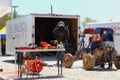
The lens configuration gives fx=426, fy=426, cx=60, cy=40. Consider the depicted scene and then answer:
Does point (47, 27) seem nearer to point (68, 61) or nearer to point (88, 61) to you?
point (68, 61)

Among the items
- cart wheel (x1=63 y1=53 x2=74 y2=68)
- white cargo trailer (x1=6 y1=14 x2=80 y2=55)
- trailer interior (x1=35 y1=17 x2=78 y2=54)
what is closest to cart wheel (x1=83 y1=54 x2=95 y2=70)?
cart wheel (x1=63 y1=53 x2=74 y2=68)

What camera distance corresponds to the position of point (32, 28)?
2100 centimetres

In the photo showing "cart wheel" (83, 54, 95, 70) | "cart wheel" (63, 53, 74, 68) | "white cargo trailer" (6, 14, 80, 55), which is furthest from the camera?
"white cargo trailer" (6, 14, 80, 55)

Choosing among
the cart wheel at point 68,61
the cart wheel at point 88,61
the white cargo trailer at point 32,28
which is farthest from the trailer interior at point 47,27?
the cart wheel at point 88,61

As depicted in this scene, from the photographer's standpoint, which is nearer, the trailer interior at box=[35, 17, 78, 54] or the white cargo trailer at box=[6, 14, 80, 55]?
the white cargo trailer at box=[6, 14, 80, 55]

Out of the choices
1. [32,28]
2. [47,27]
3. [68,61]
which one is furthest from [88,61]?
[47,27]

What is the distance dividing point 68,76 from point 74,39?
26.3ft

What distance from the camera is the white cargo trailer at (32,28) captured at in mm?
21125

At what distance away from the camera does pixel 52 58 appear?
23.0m

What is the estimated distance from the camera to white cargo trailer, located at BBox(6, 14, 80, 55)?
21.1 metres

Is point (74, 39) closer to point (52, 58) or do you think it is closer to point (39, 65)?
point (52, 58)

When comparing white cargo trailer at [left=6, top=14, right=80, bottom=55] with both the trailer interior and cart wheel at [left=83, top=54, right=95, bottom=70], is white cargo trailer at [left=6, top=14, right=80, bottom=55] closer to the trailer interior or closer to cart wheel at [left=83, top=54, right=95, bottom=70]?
the trailer interior

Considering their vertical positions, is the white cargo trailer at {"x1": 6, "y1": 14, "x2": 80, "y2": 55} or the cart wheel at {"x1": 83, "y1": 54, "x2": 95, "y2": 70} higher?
the white cargo trailer at {"x1": 6, "y1": 14, "x2": 80, "y2": 55}

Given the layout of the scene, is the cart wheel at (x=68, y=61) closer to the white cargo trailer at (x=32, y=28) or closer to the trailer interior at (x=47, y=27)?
the white cargo trailer at (x=32, y=28)
